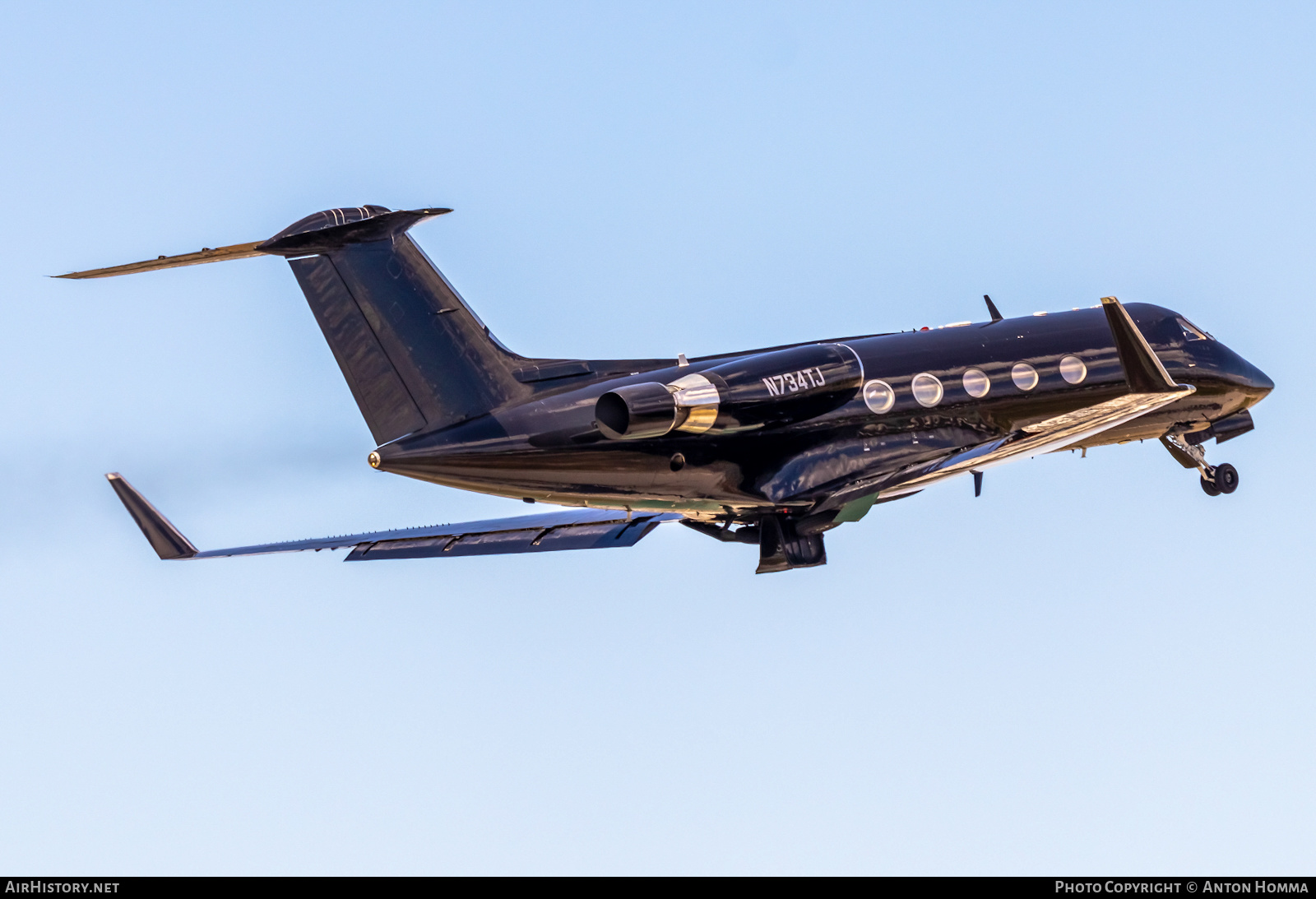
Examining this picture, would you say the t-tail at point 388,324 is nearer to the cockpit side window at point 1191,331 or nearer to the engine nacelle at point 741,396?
the engine nacelle at point 741,396

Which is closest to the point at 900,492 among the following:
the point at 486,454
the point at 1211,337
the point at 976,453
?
the point at 976,453

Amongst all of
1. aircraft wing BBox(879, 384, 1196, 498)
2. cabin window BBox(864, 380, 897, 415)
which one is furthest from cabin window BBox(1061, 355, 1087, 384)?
cabin window BBox(864, 380, 897, 415)

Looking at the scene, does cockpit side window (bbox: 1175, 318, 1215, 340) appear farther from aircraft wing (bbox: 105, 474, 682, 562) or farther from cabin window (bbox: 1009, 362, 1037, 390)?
aircraft wing (bbox: 105, 474, 682, 562)

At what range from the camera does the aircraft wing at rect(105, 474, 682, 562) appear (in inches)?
1008

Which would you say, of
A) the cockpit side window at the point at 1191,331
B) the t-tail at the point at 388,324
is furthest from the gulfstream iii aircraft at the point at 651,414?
the cockpit side window at the point at 1191,331

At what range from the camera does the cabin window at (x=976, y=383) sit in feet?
86.4

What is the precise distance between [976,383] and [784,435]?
369 cm

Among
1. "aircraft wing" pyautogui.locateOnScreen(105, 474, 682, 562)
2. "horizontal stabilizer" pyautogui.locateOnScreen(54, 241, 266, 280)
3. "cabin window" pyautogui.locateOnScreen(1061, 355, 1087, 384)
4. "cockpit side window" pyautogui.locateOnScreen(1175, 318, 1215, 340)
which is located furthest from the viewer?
"cockpit side window" pyautogui.locateOnScreen(1175, 318, 1215, 340)

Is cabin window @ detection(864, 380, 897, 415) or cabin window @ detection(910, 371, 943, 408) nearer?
cabin window @ detection(864, 380, 897, 415)

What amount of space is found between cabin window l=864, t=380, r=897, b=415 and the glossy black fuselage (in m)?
0.10

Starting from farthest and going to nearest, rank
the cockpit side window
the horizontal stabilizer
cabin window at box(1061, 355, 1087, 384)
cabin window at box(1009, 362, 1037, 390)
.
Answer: the cockpit side window
cabin window at box(1061, 355, 1087, 384)
cabin window at box(1009, 362, 1037, 390)
the horizontal stabilizer

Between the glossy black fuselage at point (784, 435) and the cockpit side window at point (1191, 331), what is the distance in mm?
910

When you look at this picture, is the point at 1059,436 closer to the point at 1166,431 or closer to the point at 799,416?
the point at 799,416

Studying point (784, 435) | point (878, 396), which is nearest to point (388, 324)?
point (784, 435)
